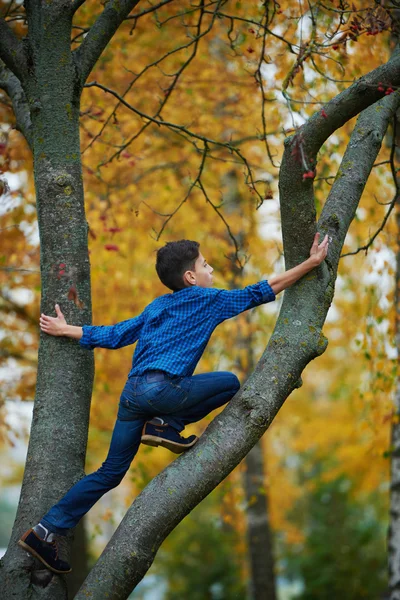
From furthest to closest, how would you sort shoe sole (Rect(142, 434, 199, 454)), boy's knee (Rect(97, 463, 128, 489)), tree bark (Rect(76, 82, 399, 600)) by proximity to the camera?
1. boy's knee (Rect(97, 463, 128, 489))
2. shoe sole (Rect(142, 434, 199, 454))
3. tree bark (Rect(76, 82, 399, 600))

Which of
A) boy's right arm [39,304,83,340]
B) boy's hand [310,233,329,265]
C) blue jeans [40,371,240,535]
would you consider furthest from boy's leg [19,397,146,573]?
boy's hand [310,233,329,265]

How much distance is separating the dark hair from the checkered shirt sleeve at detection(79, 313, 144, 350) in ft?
0.84

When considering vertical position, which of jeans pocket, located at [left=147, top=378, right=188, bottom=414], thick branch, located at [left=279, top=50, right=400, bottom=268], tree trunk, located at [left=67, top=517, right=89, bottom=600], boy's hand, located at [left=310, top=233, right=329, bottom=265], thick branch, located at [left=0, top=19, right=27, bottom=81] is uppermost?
thick branch, located at [left=0, top=19, right=27, bottom=81]

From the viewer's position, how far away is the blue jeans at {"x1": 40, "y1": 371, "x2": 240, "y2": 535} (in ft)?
9.34

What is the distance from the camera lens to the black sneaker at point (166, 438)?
2734mm

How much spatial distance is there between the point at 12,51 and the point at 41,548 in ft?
7.79

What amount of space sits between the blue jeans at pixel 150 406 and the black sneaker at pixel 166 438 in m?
0.05

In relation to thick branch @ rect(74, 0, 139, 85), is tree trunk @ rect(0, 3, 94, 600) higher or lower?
lower

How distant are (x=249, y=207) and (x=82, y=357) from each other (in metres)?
5.40

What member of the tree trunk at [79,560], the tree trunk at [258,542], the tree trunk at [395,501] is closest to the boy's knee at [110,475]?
the tree trunk at [395,501]

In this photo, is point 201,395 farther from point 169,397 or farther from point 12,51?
point 12,51

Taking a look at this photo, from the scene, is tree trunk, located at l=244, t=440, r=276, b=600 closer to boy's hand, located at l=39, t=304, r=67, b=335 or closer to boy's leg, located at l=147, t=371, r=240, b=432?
boy's leg, located at l=147, t=371, r=240, b=432

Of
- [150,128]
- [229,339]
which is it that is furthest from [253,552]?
[150,128]

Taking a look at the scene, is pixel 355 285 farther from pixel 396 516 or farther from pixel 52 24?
pixel 52 24
